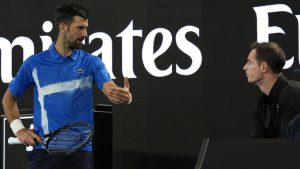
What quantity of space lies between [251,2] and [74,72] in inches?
57.8

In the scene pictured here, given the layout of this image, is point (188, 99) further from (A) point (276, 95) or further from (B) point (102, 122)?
(A) point (276, 95)

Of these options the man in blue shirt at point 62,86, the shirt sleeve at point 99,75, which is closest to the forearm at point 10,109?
the man in blue shirt at point 62,86

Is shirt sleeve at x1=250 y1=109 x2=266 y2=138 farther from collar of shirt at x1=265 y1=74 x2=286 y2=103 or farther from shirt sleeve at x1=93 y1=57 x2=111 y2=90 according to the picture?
shirt sleeve at x1=93 y1=57 x2=111 y2=90

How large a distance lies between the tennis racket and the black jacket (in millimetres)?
927

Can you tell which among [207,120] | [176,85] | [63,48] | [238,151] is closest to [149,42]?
[176,85]

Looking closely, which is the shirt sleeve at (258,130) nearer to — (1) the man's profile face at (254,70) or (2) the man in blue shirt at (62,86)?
(1) the man's profile face at (254,70)

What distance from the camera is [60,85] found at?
10.8 feet

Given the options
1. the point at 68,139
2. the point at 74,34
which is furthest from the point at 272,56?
the point at 68,139

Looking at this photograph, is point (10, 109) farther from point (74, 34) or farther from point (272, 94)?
point (272, 94)

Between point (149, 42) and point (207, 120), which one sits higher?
point (149, 42)

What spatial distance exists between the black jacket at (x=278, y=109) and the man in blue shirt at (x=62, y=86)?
2.75ft

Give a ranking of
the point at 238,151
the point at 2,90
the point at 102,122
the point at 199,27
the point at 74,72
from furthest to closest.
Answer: the point at 2,90
the point at 199,27
the point at 102,122
the point at 74,72
the point at 238,151

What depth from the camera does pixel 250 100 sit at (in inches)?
165

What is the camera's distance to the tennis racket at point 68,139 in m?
3.02
